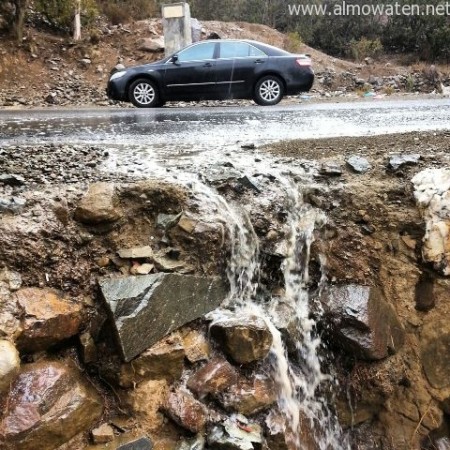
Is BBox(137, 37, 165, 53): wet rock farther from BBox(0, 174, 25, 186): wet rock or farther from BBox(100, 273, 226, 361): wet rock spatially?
BBox(100, 273, 226, 361): wet rock

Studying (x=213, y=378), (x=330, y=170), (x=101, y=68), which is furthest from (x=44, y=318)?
(x=101, y=68)

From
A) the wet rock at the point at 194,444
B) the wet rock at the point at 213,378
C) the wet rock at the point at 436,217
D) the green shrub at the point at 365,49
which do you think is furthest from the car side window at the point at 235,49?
the green shrub at the point at 365,49

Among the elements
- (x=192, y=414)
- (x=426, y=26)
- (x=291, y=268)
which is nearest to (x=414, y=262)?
(x=291, y=268)

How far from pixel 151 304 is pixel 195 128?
4480 millimetres

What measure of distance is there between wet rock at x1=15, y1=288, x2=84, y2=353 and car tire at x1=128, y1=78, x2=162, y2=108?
819 centimetres

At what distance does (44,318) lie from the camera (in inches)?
126

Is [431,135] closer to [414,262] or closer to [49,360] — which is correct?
[414,262]

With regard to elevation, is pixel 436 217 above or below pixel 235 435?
above

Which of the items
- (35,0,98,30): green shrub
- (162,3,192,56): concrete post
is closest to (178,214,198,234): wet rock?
(162,3,192,56): concrete post

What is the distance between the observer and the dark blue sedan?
34.9ft

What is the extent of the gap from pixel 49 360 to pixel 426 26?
2712cm

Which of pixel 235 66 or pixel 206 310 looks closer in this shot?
pixel 206 310

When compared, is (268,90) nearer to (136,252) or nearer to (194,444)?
(136,252)

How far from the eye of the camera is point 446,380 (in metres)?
4.36
